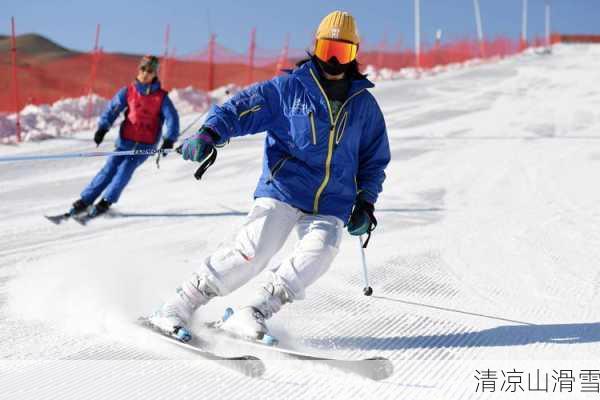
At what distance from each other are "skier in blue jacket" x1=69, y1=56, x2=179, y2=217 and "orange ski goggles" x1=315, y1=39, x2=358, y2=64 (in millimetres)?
3963

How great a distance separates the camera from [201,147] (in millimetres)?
3371

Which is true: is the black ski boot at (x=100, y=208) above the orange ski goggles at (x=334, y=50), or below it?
below

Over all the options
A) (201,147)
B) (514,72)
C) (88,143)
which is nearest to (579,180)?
(201,147)

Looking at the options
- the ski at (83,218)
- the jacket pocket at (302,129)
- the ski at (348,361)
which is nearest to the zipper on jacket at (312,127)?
the jacket pocket at (302,129)

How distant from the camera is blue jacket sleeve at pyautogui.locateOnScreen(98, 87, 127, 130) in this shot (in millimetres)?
7613

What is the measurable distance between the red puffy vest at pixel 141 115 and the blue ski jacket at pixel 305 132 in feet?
13.4

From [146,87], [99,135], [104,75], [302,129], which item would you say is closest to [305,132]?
[302,129]

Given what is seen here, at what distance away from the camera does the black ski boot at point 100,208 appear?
7219mm

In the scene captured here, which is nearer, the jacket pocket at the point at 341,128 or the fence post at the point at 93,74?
the jacket pocket at the point at 341,128

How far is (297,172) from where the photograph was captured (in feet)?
12.0

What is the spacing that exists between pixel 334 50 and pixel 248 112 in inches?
20.8

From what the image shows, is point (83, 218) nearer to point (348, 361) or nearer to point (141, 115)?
point (141, 115)

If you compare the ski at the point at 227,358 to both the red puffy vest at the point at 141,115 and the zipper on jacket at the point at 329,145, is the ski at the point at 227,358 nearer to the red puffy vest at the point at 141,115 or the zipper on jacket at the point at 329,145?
the zipper on jacket at the point at 329,145

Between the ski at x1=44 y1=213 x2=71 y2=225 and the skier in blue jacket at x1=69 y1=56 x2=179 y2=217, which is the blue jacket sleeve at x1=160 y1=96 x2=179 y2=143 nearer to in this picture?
the skier in blue jacket at x1=69 y1=56 x2=179 y2=217
